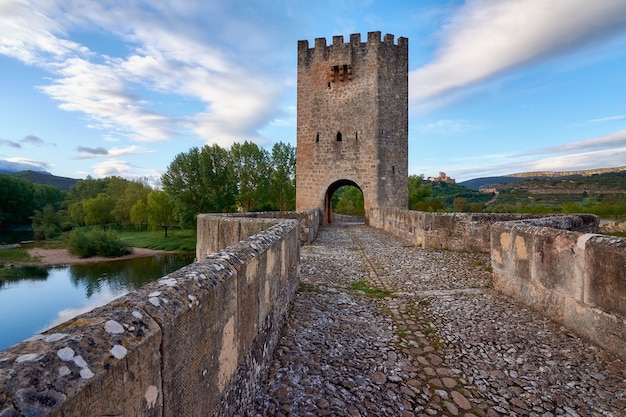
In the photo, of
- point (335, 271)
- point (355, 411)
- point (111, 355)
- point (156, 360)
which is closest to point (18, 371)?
point (111, 355)

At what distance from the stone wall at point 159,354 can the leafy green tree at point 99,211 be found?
5569 centimetres

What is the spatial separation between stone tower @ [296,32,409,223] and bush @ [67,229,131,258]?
25.9 metres

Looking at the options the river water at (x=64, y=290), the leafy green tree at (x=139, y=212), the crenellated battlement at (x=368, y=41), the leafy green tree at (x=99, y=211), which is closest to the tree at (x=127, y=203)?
the leafy green tree at (x=99, y=211)

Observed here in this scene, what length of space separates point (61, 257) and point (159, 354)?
1682 inches

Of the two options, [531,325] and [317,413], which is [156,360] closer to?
[317,413]

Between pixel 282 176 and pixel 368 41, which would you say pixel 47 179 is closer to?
pixel 282 176

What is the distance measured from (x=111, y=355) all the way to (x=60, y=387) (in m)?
0.20

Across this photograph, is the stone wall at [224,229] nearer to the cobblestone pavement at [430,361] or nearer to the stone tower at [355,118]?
the cobblestone pavement at [430,361]

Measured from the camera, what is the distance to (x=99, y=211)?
51000mm

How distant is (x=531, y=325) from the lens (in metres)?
4.03

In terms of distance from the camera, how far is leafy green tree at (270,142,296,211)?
31953 millimetres

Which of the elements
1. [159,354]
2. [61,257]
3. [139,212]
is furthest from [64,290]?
[159,354]


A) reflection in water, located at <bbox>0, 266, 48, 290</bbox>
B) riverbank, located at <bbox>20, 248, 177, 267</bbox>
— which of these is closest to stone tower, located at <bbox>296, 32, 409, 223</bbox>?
reflection in water, located at <bbox>0, 266, 48, 290</bbox>

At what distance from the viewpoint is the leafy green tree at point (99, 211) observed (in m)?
50.1
